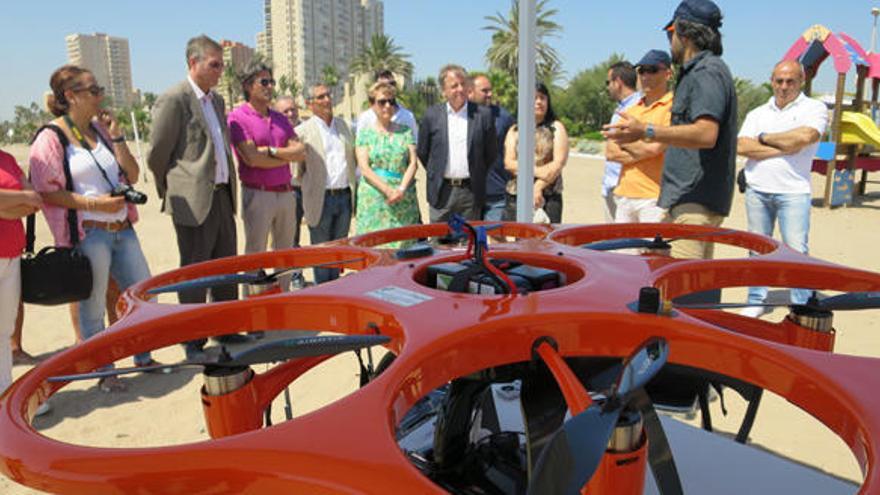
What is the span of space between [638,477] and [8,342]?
10.8ft

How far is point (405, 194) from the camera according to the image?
4.42 m

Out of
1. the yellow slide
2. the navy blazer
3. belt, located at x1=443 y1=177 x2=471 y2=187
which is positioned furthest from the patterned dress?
the yellow slide

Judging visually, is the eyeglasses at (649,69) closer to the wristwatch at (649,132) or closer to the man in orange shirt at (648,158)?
the man in orange shirt at (648,158)

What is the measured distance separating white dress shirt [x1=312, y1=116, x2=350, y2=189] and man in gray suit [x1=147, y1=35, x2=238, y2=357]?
975 mm

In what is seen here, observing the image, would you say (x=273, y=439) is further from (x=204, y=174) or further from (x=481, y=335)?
(x=204, y=174)

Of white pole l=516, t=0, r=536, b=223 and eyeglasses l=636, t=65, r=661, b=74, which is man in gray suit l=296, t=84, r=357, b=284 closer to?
white pole l=516, t=0, r=536, b=223

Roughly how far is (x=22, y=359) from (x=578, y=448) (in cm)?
439

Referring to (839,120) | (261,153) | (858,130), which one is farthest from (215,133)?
(858,130)

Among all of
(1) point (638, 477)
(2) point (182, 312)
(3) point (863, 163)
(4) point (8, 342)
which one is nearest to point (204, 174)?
(4) point (8, 342)

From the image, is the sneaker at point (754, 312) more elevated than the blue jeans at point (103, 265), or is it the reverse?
the blue jeans at point (103, 265)

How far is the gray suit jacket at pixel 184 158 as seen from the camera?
11.7ft

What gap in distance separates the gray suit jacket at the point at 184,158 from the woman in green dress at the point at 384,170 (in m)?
1.10

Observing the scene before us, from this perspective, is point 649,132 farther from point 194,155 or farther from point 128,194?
point 128,194

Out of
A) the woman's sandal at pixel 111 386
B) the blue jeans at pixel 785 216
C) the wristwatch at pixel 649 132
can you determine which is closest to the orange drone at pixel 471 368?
the wristwatch at pixel 649 132
